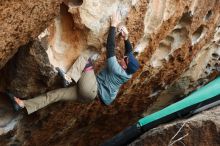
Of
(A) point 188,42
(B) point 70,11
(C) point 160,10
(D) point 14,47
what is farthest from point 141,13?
(D) point 14,47

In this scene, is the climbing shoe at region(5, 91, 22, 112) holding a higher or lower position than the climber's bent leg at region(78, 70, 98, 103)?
higher

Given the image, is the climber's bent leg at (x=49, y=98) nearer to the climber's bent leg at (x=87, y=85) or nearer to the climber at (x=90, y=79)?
the climber at (x=90, y=79)

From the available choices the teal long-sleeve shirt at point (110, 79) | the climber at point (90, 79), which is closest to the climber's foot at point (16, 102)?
the climber at point (90, 79)

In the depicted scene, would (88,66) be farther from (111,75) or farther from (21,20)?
(21,20)

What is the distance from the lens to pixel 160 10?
6.84m

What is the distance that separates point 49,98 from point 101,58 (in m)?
0.90

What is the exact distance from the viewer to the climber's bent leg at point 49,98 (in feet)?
19.7

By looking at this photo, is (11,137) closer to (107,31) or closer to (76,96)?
(76,96)

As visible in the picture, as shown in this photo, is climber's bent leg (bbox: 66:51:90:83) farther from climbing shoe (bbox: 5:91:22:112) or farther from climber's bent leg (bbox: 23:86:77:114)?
climbing shoe (bbox: 5:91:22:112)

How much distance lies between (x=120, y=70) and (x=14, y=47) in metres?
1.79

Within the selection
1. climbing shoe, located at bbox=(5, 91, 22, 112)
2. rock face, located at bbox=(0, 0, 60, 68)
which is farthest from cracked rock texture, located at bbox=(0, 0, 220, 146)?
climbing shoe, located at bbox=(5, 91, 22, 112)

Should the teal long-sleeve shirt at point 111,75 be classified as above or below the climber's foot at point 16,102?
below

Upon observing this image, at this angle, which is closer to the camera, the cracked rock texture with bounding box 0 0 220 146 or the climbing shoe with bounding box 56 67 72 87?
the cracked rock texture with bounding box 0 0 220 146

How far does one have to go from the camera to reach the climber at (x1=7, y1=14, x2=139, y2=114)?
6.00 meters
